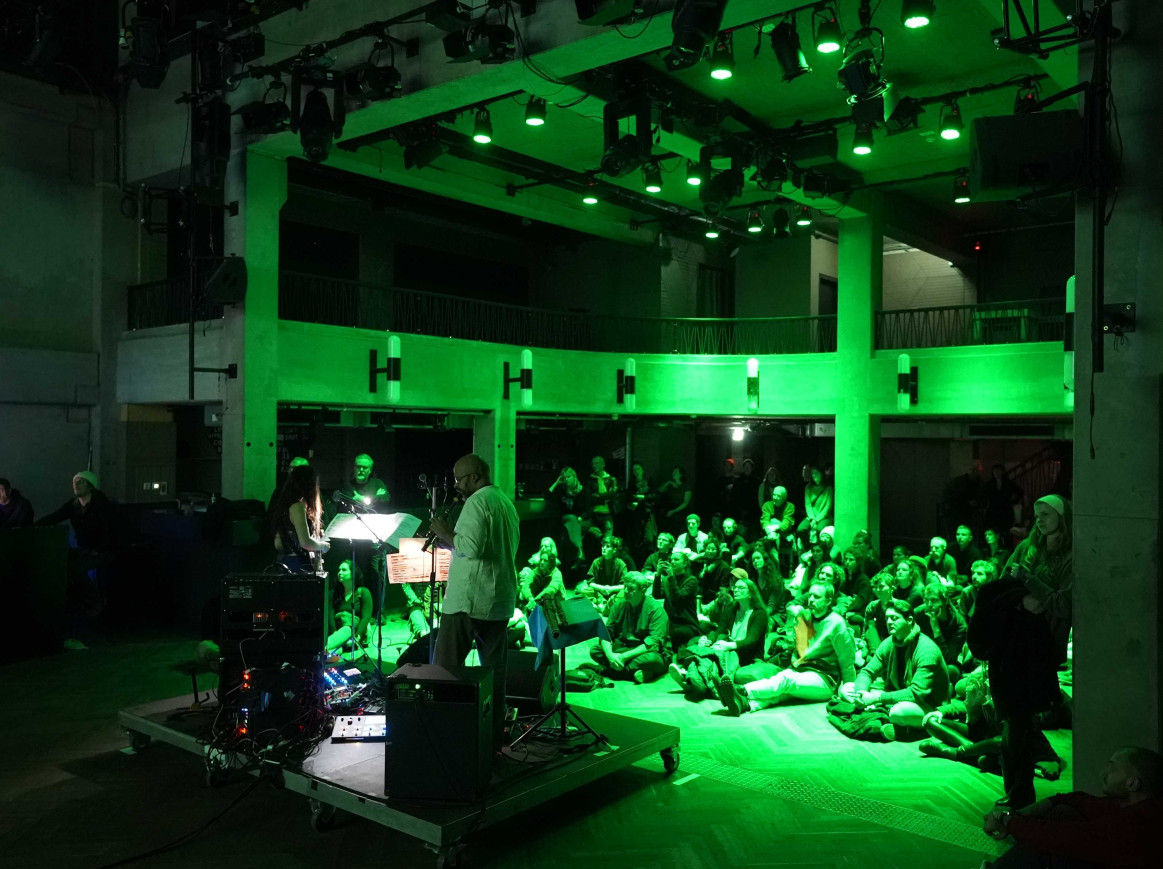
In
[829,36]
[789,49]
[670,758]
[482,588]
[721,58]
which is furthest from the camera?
[721,58]

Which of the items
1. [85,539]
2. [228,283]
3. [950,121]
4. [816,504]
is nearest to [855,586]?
[816,504]

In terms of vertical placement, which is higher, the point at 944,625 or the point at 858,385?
the point at 858,385

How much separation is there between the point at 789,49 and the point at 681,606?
5.46 meters

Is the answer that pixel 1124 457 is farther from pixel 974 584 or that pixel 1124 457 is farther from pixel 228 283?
pixel 228 283

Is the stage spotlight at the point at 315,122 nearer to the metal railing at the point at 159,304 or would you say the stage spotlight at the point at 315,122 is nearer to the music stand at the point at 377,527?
the metal railing at the point at 159,304

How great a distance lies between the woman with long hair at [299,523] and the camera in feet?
25.3

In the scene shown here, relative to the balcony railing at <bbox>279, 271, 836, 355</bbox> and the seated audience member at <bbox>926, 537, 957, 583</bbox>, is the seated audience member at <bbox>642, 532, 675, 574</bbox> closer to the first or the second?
the seated audience member at <bbox>926, 537, 957, 583</bbox>

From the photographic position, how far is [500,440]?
1487cm

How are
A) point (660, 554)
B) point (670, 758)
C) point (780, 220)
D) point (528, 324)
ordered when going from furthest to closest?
point (528, 324) → point (780, 220) → point (660, 554) → point (670, 758)

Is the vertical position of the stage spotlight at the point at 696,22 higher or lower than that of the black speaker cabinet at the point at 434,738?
higher

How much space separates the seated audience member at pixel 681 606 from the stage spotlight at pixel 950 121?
5.75 m

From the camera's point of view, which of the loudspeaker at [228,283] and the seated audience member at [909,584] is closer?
the seated audience member at [909,584]

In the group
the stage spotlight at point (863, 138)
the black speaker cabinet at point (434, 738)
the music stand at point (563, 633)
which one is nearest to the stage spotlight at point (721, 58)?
the stage spotlight at point (863, 138)

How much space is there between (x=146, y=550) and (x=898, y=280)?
16.4 metres
